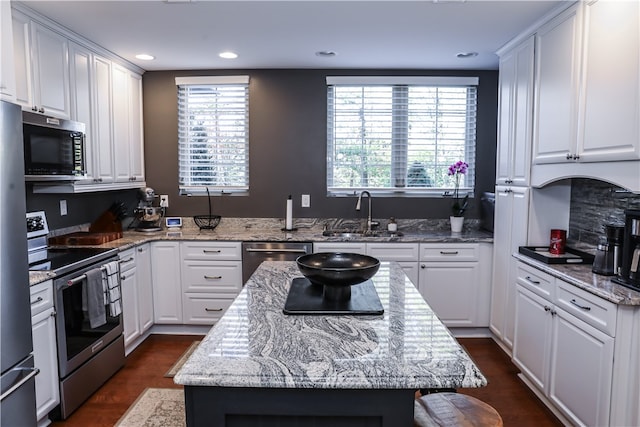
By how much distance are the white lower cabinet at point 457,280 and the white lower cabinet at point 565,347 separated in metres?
0.70

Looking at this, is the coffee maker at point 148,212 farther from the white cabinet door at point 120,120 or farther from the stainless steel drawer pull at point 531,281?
the stainless steel drawer pull at point 531,281

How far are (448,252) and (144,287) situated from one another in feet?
8.91

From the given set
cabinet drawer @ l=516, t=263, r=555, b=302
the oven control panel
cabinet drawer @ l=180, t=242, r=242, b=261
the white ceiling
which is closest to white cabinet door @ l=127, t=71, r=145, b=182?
the white ceiling

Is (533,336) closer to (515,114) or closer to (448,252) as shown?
(448,252)

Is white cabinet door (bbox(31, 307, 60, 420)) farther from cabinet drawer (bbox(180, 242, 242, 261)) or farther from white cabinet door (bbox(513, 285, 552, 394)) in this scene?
white cabinet door (bbox(513, 285, 552, 394))

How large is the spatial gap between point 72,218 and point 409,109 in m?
3.28

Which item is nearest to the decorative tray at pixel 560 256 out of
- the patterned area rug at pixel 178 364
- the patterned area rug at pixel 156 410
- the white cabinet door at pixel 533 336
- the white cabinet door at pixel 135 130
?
the white cabinet door at pixel 533 336

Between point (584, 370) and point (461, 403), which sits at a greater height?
point (461, 403)

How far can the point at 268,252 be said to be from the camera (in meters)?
3.63

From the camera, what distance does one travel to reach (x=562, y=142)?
2504 millimetres

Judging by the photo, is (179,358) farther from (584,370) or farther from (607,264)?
(607,264)

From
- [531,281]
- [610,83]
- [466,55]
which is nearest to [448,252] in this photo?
[531,281]

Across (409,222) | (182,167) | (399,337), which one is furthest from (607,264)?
(182,167)

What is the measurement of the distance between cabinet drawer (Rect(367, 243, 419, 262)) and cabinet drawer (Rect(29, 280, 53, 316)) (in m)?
2.37
